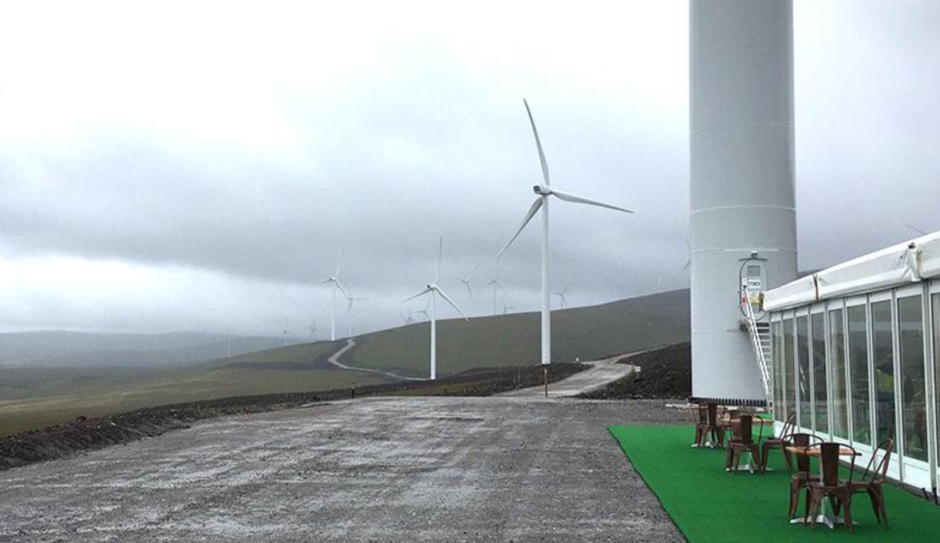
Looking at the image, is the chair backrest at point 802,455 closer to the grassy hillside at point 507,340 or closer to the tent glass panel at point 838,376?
the tent glass panel at point 838,376

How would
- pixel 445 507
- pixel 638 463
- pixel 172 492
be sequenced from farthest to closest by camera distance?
pixel 638 463, pixel 172 492, pixel 445 507

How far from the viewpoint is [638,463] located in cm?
1689

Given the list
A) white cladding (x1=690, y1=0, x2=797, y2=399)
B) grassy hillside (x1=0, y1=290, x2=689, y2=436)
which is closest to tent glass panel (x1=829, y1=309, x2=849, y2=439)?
white cladding (x1=690, y1=0, x2=797, y2=399)

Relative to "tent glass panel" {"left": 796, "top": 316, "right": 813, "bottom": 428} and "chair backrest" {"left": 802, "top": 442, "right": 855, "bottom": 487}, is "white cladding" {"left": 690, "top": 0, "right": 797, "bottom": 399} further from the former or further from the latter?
"chair backrest" {"left": 802, "top": 442, "right": 855, "bottom": 487}

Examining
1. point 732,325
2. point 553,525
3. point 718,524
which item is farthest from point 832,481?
point 732,325

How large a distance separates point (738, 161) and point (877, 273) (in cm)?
1482

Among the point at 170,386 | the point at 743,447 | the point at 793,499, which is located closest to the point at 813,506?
the point at 793,499

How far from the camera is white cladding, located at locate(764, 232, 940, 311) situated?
474 inches

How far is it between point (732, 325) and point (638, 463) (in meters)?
12.8

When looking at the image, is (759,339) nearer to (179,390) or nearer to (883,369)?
(883,369)

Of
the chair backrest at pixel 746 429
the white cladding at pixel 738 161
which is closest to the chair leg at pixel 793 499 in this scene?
the chair backrest at pixel 746 429

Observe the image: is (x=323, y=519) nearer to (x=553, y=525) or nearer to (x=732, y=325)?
(x=553, y=525)

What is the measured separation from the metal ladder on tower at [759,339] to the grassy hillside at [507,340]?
373ft

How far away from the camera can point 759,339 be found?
2717 centimetres
